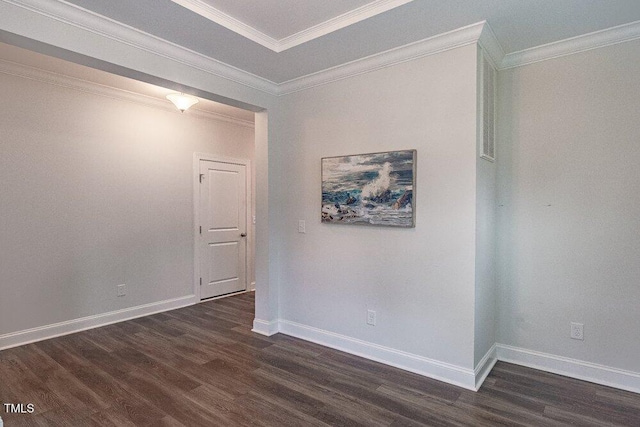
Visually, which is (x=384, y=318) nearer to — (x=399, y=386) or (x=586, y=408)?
(x=399, y=386)

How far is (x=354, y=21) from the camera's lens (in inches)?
97.0

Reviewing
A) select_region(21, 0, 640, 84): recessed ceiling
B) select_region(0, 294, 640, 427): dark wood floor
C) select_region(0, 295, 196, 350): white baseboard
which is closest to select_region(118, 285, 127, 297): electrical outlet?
select_region(0, 295, 196, 350): white baseboard

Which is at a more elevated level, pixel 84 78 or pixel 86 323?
pixel 84 78

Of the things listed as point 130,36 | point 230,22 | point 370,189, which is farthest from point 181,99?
point 370,189

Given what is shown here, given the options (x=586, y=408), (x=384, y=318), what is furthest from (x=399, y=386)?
(x=586, y=408)

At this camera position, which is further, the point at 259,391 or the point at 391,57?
the point at 391,57

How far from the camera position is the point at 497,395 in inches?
97.6

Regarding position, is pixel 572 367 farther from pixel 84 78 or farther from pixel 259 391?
pixel 84 78

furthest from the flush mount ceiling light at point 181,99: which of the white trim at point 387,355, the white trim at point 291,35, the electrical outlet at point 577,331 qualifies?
the electrical outlet at point 577,331

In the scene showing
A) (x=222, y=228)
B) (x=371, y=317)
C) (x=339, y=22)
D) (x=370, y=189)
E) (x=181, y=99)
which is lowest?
(x=371, y=317)

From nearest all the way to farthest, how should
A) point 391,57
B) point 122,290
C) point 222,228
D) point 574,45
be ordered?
point 574,45, point 391,57, point 122,290, point 222,228

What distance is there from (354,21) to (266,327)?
2.91 meters

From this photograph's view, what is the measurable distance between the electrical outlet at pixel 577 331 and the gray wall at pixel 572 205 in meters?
0.03

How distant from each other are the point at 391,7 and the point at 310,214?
1896 millimetres
